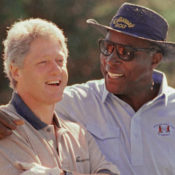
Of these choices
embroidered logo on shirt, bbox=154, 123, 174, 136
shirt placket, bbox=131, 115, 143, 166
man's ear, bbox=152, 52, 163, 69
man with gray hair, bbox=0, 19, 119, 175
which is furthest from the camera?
man's ear, bbox=152, 52, 163, 69

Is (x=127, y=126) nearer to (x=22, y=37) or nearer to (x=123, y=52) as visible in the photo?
(x=123, y=52)

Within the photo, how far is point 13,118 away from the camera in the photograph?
3350 mm

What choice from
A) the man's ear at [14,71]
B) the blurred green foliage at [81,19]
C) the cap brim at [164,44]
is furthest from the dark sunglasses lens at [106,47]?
the blurred green foliage at [81,19]

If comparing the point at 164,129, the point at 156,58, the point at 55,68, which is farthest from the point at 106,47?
the point at 55,68

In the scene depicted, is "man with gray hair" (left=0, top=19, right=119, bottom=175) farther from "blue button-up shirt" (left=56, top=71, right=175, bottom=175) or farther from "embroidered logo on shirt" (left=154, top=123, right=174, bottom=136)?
"embroidered logo on shirt" (left=154, top=123, right=174, bottom=136)

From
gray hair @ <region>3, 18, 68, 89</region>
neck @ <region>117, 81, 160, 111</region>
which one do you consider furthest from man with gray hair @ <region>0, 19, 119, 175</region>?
neck @ <region>117, 81, 160, 111</region>

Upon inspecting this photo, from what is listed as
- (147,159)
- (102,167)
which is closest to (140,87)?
(147,159)

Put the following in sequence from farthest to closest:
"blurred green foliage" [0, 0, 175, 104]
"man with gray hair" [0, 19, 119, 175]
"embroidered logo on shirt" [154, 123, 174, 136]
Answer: "blurred green foliage" [0, 0, 175, 104] → "embroidered logo on shirt" [154, 123, 174, 136] → "man with gray hair" [0, 19, 119, 175]

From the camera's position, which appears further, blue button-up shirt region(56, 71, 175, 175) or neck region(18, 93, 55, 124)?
blue button-up shirt region(56, 71, 175, 175)

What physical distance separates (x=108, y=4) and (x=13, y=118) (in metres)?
7.16

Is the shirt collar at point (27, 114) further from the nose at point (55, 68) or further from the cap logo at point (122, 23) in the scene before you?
the cap logo at point (122, 23)

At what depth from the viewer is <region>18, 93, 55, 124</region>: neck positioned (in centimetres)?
346

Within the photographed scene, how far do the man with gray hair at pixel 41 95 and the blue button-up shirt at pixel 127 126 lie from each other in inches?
20.3

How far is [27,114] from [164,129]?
122 centimetres
